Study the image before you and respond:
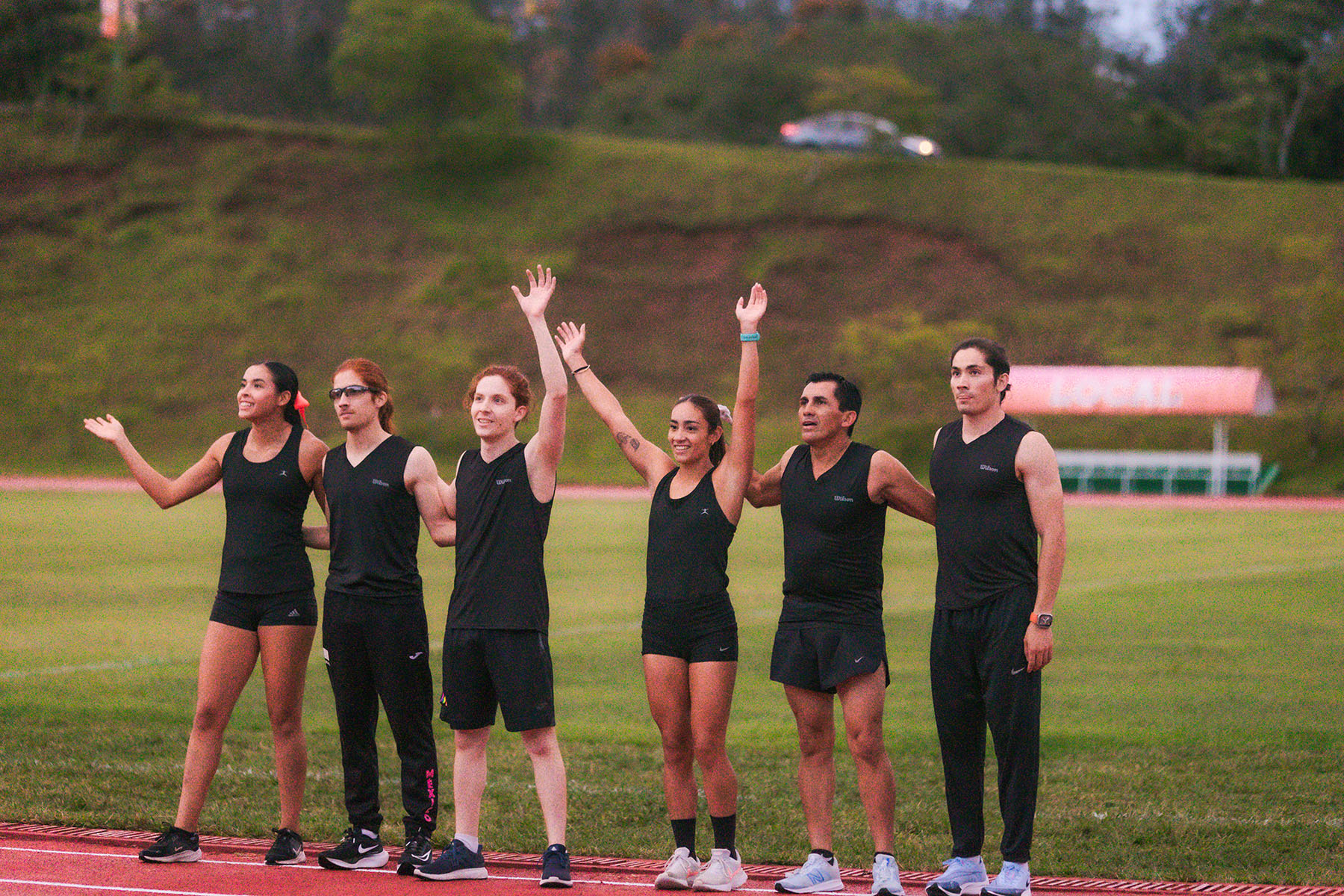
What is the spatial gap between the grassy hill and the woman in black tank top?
32.4 metres

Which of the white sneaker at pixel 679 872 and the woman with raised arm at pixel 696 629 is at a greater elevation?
the woman with raised arm at pixel 696 629

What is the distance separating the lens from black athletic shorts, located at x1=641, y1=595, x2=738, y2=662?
18.8 ft

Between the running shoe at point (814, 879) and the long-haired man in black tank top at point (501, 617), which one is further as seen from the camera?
the long-haired man in black tank top at point (501, 617)

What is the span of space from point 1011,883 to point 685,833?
1.32 metres

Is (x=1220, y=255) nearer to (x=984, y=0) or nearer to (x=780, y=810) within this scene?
(x=780, y=810)

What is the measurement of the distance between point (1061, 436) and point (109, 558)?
98.6 ft

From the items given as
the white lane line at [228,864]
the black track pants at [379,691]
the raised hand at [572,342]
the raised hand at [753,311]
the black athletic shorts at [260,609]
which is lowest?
the white lane line at [228,864]

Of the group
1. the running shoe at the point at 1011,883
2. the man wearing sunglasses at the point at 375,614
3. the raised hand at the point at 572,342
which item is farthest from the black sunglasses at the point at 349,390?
the running shoe at the point at 1011,883

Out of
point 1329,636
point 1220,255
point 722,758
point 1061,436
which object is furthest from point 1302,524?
point 1220,255

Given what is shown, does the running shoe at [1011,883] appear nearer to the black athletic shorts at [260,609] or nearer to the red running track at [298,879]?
the red running track at [298,879]

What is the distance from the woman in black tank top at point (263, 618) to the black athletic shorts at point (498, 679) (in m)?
0.73

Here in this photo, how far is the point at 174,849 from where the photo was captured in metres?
5.96

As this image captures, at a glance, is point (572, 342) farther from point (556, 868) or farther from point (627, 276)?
point (627, 276)

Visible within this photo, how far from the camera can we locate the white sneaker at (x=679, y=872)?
5715mm
